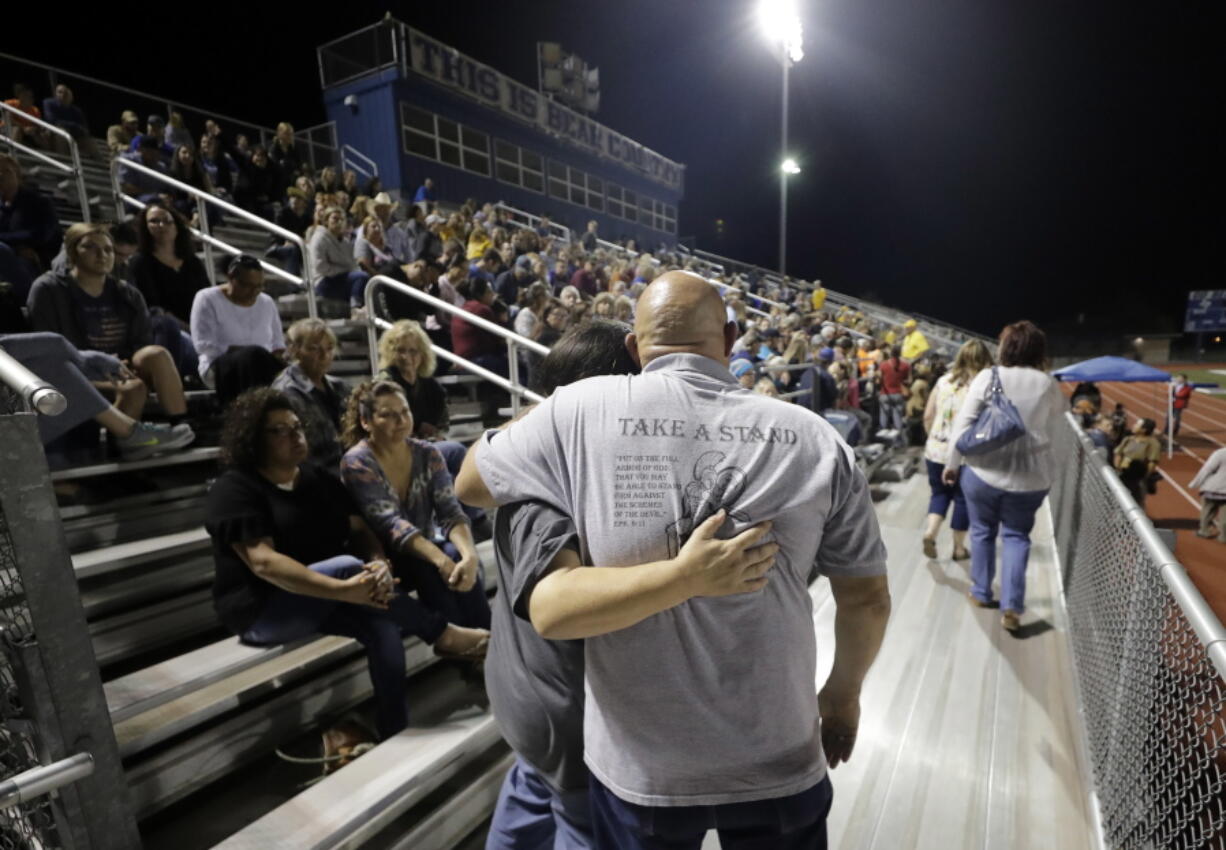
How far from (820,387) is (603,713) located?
Answer: 216 inches

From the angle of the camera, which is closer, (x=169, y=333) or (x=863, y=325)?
(x=169, y=333)

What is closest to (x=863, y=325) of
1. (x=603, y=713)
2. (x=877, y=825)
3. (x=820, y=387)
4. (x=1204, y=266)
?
(x=820, y=387)

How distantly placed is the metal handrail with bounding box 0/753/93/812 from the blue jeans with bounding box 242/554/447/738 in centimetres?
77

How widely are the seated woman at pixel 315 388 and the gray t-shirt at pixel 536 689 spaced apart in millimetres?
1925

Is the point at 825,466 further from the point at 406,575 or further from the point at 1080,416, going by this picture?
the point at 1080,416

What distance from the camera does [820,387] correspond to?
6.04 m

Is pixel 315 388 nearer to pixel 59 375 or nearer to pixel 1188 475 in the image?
pixel 59 375

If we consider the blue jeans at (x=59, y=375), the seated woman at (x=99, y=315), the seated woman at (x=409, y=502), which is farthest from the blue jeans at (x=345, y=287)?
the seated woman at (x=409, y=502)

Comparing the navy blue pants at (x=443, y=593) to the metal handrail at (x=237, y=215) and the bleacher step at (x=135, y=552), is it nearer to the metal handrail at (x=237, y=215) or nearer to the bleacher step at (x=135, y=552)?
the bleacher step at (x=135, y=552)

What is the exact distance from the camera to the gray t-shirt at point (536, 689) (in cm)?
119

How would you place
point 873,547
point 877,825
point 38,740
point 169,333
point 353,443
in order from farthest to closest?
point 169,333, point 353,443, point 877,825, point 38,740, point 873,547

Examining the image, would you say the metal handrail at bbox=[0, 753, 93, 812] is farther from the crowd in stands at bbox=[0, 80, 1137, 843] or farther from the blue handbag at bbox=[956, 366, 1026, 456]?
the blue handbag at bbox=[956, 366, 1026, 456]

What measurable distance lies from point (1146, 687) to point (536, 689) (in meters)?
1.69

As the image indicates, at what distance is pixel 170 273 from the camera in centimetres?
388
